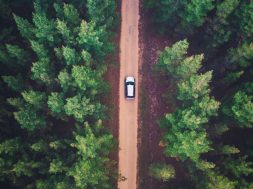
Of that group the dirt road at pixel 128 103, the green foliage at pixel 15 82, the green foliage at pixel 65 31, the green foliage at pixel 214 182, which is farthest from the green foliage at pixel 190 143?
the green foliage at pixel 15 82

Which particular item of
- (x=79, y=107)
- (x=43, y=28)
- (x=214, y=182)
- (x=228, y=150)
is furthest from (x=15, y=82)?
(x=228, y=150)

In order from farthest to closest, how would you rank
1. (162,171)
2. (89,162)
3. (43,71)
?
(162,171), (43,71), (89,162)

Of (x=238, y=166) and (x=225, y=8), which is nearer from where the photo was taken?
(x=238, y=166)

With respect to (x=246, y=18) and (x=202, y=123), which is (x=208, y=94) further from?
(x=246, y=18)

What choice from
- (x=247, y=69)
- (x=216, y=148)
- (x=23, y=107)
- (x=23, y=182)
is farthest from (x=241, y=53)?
(x=23, y=182)

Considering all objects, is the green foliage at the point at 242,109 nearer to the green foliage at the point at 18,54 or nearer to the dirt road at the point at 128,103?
the dirt road at the point at 128,103

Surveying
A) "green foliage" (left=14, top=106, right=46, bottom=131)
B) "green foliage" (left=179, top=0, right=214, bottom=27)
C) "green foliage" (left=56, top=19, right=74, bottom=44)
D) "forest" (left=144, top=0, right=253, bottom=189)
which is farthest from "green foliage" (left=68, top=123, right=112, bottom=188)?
"green foliage" (left=179, top=0, right=214, bottom=27)
